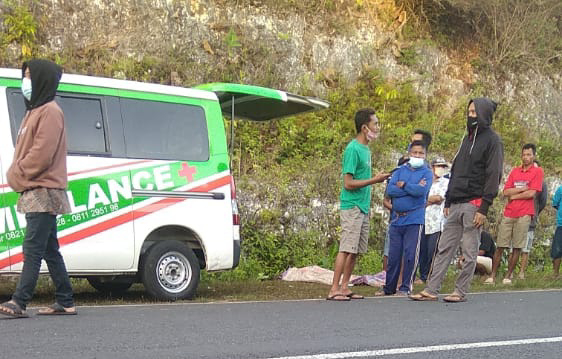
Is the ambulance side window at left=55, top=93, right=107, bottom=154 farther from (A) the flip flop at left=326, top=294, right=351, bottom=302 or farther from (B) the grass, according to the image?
(A) the flip flop at left=326, top=294, right=351, bottom=302

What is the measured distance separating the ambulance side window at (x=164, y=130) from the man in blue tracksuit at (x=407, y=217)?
2320 mm

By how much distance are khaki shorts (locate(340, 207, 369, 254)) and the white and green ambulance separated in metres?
1.25

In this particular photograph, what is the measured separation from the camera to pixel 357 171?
898 cm

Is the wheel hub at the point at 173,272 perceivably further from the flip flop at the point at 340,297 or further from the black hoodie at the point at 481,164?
the black hoodie at the point at 481,164

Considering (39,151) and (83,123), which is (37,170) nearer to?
(39,151)

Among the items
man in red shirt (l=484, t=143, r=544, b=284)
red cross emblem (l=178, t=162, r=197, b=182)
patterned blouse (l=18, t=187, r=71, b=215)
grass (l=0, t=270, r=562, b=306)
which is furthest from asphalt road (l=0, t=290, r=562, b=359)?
man in red shirt (l=484, t=143, r=544, b=284)

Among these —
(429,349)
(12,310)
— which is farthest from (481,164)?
(12,310)

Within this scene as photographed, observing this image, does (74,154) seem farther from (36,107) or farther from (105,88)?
(36,107)

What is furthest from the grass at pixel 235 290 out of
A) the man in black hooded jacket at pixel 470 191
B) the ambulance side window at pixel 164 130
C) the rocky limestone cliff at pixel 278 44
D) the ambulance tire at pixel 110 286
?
the rocky limestone cliff at pixel 278 44

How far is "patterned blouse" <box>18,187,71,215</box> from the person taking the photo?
6.78 meters

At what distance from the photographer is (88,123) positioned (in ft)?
28.1

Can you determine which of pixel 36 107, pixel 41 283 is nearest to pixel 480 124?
pixel 36 107

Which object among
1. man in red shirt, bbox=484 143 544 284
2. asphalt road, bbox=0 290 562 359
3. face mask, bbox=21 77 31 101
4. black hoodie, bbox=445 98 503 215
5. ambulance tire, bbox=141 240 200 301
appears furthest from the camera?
man in red shirt, bbox=484 143 544 284

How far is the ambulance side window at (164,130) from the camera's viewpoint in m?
8.87
